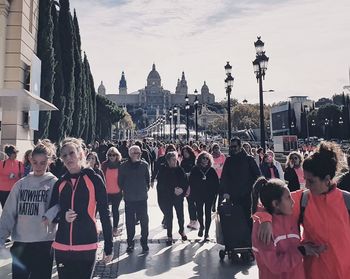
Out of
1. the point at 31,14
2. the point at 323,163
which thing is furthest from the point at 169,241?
the point at 31,14

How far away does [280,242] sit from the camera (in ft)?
9.26

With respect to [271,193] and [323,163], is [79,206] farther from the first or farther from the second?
[323,163]

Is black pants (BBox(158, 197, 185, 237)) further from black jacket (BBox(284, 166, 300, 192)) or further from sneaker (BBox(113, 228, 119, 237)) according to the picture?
black jacket (BBox(284, 166, 300, 192))

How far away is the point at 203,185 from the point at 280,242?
5.09m

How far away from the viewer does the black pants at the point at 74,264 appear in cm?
344

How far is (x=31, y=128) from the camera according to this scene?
15555 millimetres

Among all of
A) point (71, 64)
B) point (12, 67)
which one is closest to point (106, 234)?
point (12, 67)

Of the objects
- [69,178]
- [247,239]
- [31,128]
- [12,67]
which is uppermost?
[12,67]

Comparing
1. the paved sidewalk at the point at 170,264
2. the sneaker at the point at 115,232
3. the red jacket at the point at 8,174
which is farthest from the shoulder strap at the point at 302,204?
the red jacket at the point at 8,174

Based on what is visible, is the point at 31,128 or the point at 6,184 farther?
the point at 31,128

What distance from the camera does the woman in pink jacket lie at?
2.73 m

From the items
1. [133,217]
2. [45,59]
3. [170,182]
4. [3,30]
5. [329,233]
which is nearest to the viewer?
[329,233]

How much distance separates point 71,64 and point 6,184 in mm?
15666

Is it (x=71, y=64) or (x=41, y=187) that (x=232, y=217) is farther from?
(x=71, y=64)
